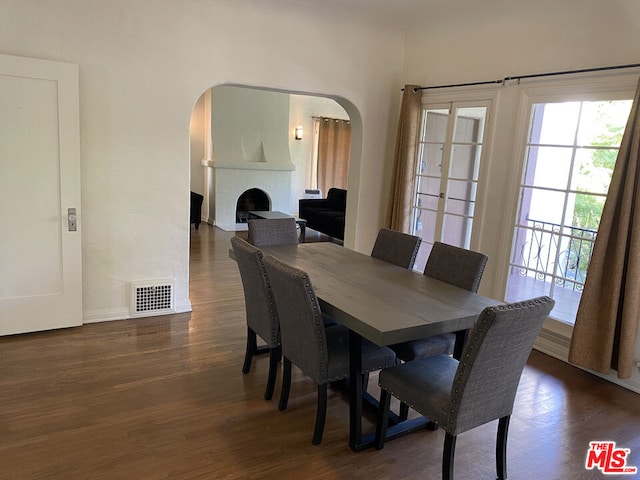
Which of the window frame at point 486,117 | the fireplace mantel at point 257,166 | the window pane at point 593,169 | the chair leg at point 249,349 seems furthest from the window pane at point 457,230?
the fireplace mantel at point 257,166

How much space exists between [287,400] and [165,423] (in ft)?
2.28

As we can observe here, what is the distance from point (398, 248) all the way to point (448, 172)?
67.7 inches

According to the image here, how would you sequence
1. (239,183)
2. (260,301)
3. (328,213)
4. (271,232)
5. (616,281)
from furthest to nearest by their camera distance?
(239,183), (328,213), (271,232), (616,281), (260,301)

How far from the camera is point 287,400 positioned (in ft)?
9.12

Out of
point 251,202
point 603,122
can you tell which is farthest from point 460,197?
point 251,202

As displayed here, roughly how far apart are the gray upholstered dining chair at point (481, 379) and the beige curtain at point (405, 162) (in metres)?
2.96

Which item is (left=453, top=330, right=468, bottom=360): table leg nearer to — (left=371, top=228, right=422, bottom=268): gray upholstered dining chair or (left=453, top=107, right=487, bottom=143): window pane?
(left=371, top=228, right=422, bottom=268): gray upholstered dining chair

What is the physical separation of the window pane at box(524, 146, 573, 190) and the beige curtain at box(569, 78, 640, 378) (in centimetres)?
58

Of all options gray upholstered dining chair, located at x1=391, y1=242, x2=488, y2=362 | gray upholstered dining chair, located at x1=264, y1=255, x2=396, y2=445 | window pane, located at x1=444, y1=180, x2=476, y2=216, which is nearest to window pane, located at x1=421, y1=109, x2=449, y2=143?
window pane, located at x1=444, y1=180, x2=476, y2=216

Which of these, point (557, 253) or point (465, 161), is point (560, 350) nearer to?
point (557, 253)

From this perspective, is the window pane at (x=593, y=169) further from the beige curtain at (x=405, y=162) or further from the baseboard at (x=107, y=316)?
the baseboard at (x=107, y=316)

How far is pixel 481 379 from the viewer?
6.40ft

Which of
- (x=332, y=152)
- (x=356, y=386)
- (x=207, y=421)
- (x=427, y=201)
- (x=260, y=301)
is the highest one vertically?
(x=332, y=152)

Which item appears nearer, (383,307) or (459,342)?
(383,307)
